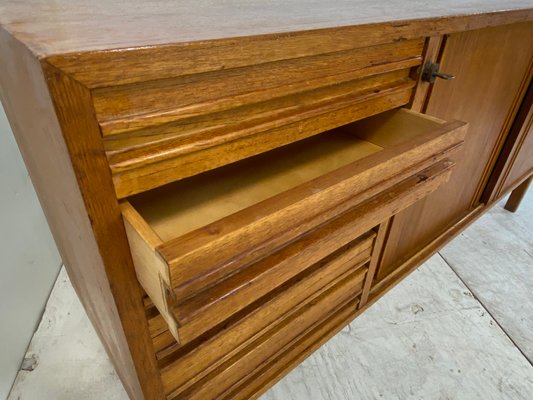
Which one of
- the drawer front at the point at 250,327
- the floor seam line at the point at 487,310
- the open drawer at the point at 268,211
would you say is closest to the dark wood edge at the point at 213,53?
the open drawer at the point at 268,211

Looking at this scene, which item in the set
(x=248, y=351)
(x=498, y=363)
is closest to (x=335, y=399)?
(x=248, y=351)

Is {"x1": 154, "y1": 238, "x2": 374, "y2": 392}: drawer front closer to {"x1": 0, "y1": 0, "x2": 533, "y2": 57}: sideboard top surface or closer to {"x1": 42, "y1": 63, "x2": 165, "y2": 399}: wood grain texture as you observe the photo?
{"x1": 42, "y1": 63, "x2": 165, "y2": 399}: wood grain texture

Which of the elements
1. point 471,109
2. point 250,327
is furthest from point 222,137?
point 471,109

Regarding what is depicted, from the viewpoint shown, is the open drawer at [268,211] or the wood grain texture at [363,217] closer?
the open drawer at [268,211]

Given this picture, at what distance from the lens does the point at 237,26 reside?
40cm

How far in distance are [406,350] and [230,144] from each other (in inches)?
28.7

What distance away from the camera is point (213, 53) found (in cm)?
35

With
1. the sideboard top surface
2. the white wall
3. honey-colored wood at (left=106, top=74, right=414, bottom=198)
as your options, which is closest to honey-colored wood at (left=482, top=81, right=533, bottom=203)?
the sideboard top surface

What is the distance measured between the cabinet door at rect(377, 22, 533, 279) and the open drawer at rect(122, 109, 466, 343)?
17cm

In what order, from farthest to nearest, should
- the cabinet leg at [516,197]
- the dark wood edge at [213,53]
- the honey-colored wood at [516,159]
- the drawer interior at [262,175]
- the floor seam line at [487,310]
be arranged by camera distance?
1. the cabinet leg at [516,197]
2. the honey-colored wood at [516,159]
3. the floor seam line at [487,310]
4. the drawer interior at [262,175]
5. the dark wood edge at [213,53]

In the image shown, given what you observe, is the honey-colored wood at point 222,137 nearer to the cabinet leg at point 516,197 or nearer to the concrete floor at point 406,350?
the concrete floor at point 406,350

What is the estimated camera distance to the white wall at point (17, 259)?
0.77 m

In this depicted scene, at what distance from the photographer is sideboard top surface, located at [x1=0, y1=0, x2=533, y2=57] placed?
12.7 inches

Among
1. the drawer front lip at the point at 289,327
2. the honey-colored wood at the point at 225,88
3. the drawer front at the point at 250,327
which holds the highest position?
the honey-colored wood at the point at 225,88
